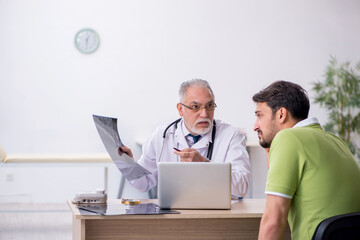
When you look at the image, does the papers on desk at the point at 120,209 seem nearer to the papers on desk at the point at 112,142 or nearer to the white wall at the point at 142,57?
the papers on desk at the point at 112,142

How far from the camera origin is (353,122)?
20.0ft

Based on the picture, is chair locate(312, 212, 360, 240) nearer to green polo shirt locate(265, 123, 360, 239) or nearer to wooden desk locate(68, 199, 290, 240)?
green polo shirt locate(265, 123, 360, 239)

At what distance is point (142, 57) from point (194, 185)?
4.44 m

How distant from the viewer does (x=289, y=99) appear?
1.86 metres

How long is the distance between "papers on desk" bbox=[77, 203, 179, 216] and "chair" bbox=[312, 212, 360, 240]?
630 millimetres

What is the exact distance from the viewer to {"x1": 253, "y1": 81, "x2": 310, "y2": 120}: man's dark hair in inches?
73.0

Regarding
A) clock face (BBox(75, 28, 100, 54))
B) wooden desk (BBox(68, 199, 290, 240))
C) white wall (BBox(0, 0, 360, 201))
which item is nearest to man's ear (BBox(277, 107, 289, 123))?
wooden desk (BBox(68, 199, 290, 240))

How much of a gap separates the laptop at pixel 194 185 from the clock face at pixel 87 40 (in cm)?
449

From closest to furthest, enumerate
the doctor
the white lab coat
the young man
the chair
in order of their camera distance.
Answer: the chair, the young man, the white lab coat, the doctor

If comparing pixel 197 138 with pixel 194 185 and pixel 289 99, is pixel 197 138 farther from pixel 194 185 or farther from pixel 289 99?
pixel 289 99

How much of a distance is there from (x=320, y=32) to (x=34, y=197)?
4.14 meters

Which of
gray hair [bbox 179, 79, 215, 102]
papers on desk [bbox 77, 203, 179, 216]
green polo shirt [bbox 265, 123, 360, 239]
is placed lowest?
papers on desk [bbox 77, 203, 179, 216]

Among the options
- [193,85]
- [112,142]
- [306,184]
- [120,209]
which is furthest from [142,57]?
[306,184]

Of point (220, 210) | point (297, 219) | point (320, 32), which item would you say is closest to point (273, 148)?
point (297, 219)
